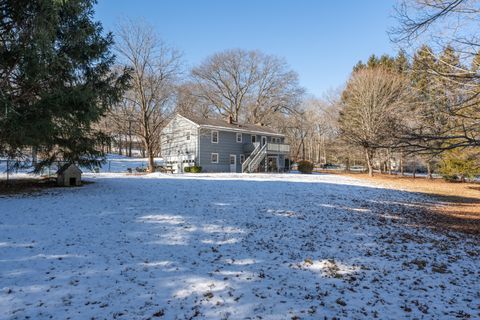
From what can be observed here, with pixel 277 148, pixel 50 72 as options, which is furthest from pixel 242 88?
pixel 50 72

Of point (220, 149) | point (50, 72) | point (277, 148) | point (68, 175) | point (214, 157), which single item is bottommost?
point (68, 175)

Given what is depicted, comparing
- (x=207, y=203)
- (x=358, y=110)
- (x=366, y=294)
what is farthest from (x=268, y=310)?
(x=358, y=110)

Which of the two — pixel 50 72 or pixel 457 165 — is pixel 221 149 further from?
pixel 457 165

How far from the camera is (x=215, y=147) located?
29531 mm

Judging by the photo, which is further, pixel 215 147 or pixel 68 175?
pixel 215 147

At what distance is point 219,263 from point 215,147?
2435 centimetres

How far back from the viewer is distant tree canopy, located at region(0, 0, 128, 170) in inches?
354

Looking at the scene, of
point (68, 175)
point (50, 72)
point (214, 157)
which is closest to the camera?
point (50, 72)

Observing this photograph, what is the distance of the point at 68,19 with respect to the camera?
10719mm

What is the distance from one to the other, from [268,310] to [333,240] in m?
3.90

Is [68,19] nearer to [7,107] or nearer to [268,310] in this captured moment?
[7,107]

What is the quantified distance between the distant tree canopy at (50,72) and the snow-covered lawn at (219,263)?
9.29 ft

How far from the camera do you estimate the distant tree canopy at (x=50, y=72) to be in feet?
29.5

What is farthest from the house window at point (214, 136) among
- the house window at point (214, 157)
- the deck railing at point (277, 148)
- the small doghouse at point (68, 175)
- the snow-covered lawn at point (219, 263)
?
the snow-covered lawn at point (219, 263)
